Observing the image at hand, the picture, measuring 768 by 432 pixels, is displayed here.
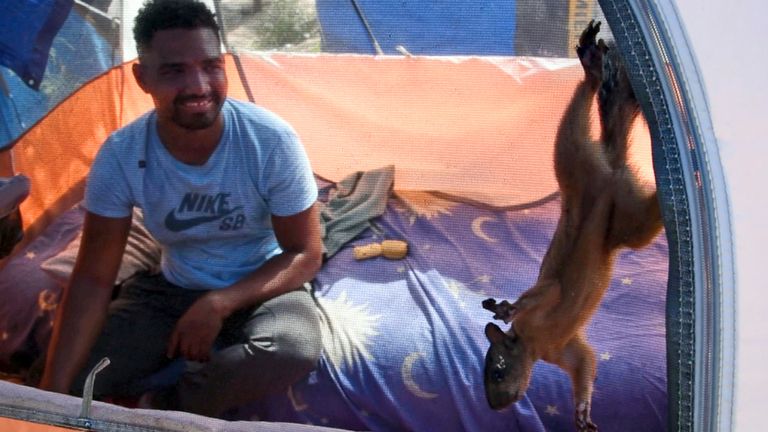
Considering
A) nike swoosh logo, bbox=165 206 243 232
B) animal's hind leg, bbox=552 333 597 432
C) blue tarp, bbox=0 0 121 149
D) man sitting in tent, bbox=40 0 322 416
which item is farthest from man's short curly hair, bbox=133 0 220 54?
animal's hind leg, bbox=552 333 597 432

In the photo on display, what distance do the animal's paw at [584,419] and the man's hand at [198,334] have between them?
63 centimetres

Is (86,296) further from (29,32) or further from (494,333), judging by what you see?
(494,333)

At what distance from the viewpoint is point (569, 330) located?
1.38 meters

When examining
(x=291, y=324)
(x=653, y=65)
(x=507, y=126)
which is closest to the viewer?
(x=653, y=65)

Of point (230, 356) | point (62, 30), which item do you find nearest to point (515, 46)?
point (230, 356)

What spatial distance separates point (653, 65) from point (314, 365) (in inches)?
29.7

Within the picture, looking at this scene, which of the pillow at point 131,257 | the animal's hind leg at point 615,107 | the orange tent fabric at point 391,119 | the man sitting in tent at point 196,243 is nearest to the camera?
the animal's hind leg at point 615,107

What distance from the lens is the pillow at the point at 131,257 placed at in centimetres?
167

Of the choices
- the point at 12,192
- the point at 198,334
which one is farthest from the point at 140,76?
the point at 198,334

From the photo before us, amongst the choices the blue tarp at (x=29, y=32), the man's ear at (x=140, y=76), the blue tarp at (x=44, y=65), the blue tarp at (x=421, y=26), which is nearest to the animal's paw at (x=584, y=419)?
the blue tarp at (x=421, y=26)

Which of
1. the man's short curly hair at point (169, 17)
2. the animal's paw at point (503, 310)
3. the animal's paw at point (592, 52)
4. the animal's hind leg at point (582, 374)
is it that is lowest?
the animal's hind leg at point (582, 374)

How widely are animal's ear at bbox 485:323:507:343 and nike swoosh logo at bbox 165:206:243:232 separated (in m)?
0.52

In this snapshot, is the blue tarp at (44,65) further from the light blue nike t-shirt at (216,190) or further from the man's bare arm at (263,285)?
the man's bare arm at (263,285)

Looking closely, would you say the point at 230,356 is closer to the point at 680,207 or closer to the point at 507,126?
the point at 507,126
